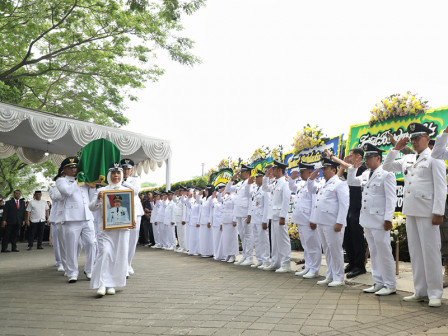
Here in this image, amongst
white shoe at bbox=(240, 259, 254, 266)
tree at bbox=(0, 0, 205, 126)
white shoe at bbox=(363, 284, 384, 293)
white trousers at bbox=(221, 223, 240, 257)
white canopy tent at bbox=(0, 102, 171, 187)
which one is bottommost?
white shoe at bbox=(240, 259, 254, 266)

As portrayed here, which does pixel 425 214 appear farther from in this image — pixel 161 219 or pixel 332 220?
pixel 161 219

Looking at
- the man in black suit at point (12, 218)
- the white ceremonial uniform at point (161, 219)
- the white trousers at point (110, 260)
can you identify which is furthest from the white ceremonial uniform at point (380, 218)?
the man in black suit at point (12, 218)

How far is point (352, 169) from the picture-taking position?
616 cm

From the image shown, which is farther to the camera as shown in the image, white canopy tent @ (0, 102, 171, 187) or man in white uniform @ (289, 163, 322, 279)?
white canopy tent @ (0, 102, 171, 187)

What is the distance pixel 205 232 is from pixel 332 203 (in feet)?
18.3

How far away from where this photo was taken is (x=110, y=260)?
557cm

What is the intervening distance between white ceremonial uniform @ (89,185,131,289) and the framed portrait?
0.13m

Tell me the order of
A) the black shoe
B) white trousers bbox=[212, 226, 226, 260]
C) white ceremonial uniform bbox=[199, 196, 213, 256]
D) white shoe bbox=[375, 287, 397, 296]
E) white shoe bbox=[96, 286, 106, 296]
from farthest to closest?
1. white ceremonial uniform bbox=[199, 196, 213, 256]
2. white trousers bbox=[212, 226, 226, 260]
3. the black shoe
4. white shoe bbox=[96, 286, 106, 296]
5. white shoe bbox=[375, 287, 397, 296]

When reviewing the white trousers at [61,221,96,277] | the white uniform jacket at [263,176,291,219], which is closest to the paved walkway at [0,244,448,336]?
the white trousers at [61,221,96,277]

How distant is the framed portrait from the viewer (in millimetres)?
5543

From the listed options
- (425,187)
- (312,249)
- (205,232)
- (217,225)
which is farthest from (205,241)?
(425,187)

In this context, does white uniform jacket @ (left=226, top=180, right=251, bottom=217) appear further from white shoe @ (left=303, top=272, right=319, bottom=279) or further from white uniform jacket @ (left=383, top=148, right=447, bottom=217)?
white uniform jacket @ (left=383, top=148, right=447, bottom=217)

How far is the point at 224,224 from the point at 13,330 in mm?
6332

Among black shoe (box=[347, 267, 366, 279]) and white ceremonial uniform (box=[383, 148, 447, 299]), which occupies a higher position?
white ceremonial uniform (box=[383, 148, 447, 299])
